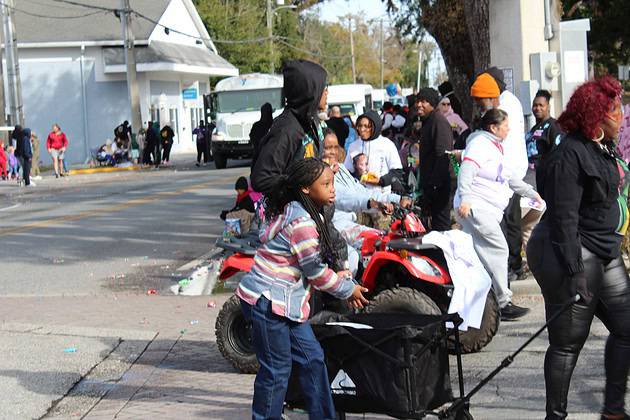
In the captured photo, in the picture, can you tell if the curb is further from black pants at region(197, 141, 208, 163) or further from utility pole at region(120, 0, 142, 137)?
black pants at region(197, 141, 208, 163)

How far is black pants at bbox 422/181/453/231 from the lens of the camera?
9898 millimetres

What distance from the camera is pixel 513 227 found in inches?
384

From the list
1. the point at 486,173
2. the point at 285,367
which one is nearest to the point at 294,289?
the point at 285,367

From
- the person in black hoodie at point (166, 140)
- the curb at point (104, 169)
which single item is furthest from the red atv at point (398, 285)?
the person in black hoodie at point (166, 140)

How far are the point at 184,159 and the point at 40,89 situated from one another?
29.4ft

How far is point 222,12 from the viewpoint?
64.8 metres

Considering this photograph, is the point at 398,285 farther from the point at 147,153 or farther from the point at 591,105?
the point at 147,153

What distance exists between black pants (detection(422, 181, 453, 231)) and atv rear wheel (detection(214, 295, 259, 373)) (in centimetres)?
287

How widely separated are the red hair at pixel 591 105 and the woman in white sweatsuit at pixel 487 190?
2.98 m

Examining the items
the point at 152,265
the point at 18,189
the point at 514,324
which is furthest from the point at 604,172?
the point at 18,189

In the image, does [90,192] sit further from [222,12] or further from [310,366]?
[222,12]

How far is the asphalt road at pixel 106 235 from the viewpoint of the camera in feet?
41.5

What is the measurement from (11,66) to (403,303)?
32.0 m

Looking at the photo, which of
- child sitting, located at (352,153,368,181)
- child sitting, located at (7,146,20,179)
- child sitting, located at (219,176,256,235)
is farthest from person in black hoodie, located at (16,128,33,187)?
child sitting, located at (352,153,368,181)
